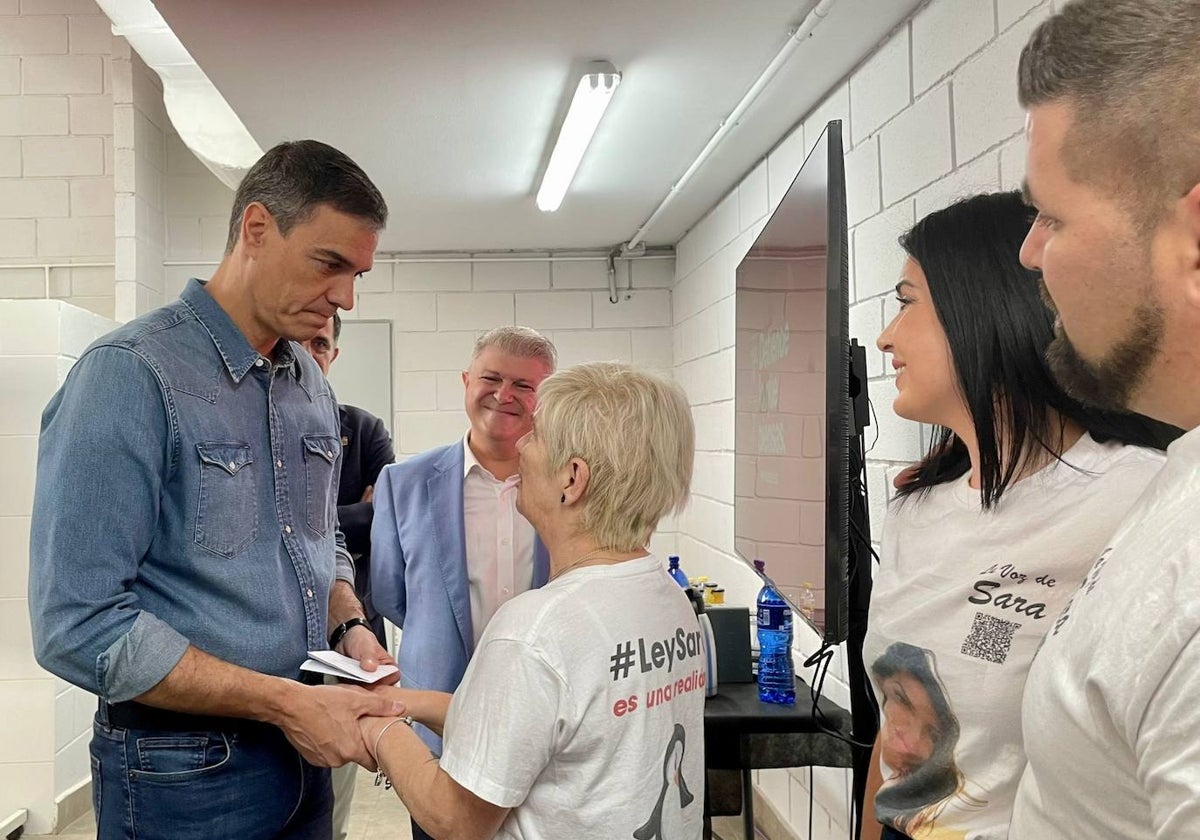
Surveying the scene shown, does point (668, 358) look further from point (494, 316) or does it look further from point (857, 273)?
point (857, 273)

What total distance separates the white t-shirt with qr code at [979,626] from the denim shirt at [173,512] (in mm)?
1004

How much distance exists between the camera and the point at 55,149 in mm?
5219

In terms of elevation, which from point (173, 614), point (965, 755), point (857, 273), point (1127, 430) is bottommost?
point (965, 755)

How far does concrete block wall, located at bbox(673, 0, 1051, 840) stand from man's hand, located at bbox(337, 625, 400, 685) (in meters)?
1.40

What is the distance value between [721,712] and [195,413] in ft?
5.60

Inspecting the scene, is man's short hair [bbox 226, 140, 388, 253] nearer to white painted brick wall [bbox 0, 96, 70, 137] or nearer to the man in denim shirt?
the man in denim shirt

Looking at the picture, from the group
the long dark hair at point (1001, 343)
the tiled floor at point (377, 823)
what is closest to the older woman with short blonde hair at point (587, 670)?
the long dark hair at point (1001, 343)

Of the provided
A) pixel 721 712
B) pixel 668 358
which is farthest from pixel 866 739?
pixel 668 358

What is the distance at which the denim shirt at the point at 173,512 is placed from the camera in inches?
53.7

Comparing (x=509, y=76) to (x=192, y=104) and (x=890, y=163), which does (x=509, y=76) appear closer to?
(x=890, y=163)

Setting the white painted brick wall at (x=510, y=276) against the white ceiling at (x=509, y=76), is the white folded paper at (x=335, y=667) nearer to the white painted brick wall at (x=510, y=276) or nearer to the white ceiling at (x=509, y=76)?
the white ceiling at (x=509, y=76)

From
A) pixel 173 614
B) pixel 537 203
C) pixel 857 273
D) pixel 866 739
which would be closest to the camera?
pixel 173 614

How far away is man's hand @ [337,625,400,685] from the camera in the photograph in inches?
68.7

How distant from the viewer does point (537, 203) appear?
456cm
